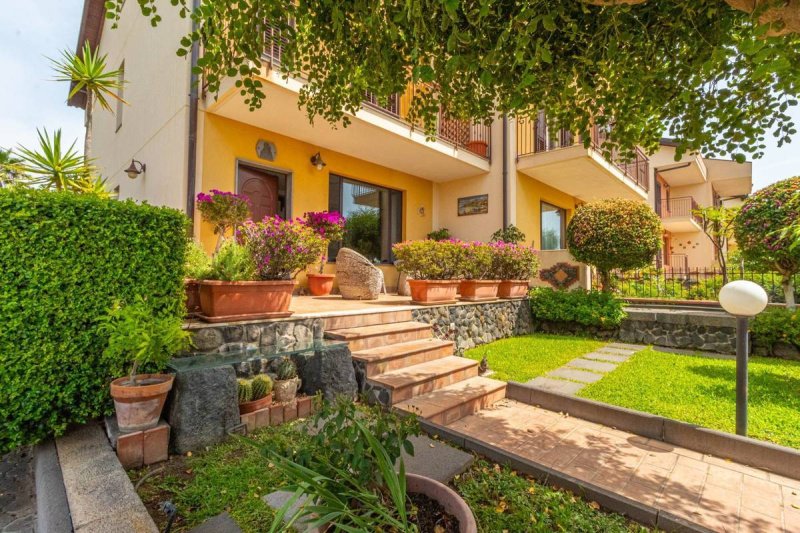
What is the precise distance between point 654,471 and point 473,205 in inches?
318

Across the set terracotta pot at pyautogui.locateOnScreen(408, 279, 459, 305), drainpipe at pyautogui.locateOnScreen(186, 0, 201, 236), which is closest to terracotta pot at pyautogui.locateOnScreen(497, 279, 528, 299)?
terracotta pot at pyautogui.locateOnScreen(408, 279, 459, 305)

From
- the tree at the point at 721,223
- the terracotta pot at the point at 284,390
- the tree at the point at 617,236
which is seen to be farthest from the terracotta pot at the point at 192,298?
the tree at the point at 721,223

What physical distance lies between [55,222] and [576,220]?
8457 millimetres

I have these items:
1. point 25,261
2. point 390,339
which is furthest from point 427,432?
point 25,261

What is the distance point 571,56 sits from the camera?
2.58 metres

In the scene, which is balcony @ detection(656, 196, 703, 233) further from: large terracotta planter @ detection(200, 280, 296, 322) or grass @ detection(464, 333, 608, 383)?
large terracotta planter @ detection(200, 280, 296, 322)

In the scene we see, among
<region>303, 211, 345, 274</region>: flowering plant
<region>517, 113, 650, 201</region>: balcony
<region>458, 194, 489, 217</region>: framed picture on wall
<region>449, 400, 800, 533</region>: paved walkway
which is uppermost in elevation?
<region>517, 113, 650, 201</region>: balcony

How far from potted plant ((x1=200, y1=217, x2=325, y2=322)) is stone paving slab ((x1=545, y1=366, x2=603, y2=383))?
11.4 feet

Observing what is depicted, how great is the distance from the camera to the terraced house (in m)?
6.15

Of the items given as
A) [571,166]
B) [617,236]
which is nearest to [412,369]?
[617,236]

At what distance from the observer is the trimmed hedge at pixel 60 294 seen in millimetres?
2350

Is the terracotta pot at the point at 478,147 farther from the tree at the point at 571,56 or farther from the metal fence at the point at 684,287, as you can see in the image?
the tree at the point at 571,56

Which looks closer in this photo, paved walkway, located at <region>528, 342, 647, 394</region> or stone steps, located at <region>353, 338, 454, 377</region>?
stone steps, located at <region>353, 338, 454, 377</region>

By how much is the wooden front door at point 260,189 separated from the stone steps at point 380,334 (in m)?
3.77
